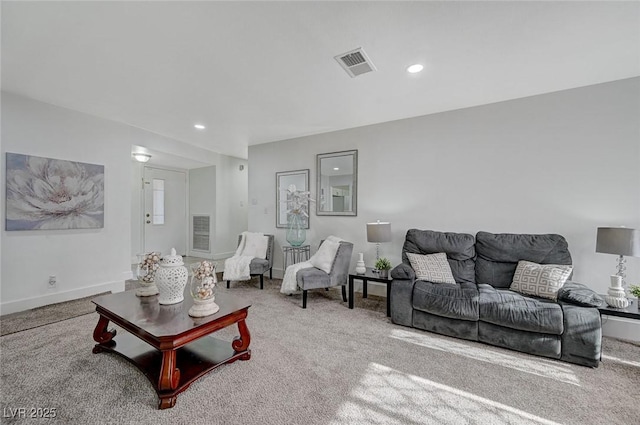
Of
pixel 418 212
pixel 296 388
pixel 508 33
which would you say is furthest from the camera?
pixel 418 212

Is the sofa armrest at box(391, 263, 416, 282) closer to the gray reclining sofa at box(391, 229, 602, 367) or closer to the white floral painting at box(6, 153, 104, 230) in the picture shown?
the gray reclining sofa at box(391, 229, 602, 367)

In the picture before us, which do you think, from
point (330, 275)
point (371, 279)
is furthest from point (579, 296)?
point (330, 275)

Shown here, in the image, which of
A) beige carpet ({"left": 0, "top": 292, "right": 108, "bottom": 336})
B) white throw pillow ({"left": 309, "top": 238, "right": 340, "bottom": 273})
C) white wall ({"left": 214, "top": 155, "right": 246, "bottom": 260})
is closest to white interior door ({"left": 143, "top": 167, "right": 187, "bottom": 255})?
white wall ({"left": 214, "top": 155, "right": 246, "bottom": 260})

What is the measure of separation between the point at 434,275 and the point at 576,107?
7.59 ft

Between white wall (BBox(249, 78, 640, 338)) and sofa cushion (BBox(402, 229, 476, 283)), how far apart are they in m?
0.31

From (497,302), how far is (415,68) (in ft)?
7.32

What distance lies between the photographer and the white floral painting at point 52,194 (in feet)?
9.89

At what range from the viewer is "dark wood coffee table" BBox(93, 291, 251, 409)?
162cm

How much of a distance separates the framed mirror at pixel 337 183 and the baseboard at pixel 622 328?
2.94 metres

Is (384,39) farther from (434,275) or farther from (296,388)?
(296,388)

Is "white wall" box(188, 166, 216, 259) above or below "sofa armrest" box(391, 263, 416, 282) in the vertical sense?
above

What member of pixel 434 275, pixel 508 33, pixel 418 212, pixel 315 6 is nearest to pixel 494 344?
pixel 434 275

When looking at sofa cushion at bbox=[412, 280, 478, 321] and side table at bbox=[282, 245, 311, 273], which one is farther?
side table at bbox=[282, 245, 311, 273]

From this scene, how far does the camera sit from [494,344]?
2.38 metres
